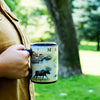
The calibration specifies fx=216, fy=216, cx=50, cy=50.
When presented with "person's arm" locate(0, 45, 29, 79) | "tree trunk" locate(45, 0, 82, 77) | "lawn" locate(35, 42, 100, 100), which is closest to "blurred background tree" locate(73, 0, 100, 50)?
"tree trunk" locate(45, 0, 82, 77)

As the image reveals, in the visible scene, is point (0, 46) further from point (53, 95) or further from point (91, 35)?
→ point (91, 35)

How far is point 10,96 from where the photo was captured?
42.6 inches

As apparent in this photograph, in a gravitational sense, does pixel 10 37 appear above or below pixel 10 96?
above

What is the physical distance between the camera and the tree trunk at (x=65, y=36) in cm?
493

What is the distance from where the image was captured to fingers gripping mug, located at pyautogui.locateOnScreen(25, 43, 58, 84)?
1.07 meters

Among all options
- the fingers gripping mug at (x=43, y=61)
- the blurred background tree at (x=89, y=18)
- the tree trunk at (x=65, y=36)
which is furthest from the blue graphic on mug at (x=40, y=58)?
the blurred background tree at (x=89, y=18)

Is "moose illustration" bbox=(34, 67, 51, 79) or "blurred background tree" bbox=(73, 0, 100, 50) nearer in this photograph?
"moose illustration" bbox=(34, 67, 51, 79)

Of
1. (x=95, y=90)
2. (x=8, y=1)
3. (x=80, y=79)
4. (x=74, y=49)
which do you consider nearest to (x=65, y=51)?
(x=74, y=49)

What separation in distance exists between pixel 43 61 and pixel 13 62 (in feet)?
0.56

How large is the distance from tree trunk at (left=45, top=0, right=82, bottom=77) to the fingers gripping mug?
391 centimetres

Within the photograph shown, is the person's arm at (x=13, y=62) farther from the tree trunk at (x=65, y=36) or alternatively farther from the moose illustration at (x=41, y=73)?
the tree trunk at (x=65, y=36)

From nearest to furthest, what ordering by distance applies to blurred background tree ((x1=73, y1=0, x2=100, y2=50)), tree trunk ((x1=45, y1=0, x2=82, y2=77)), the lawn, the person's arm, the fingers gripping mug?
the person's arm, the fingers gripping mug, the lawn, tree trunk ((x1=45, y1=0, x2=82, y2=77)), blurred background tree ((x1=73, y1=0, x2=100, y2=50))

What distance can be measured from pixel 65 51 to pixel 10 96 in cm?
414

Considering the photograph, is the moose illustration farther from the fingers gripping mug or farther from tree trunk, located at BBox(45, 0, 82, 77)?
tree trunk, located at BBox(45, 0, 82, 77)
